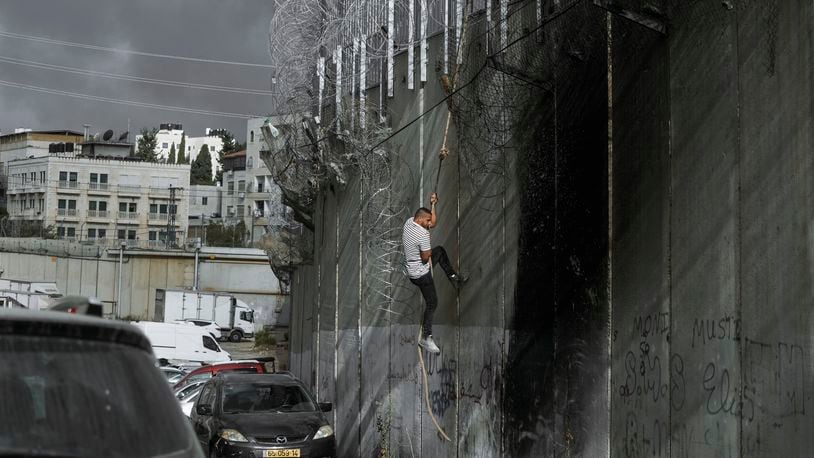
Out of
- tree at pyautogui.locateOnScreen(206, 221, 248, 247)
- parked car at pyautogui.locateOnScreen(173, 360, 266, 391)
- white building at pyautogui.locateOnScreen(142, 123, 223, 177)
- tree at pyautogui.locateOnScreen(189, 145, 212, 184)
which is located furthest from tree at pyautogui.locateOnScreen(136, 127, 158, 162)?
parked car at pyautogui.locateOnScreen(173, 360, 266, 391)

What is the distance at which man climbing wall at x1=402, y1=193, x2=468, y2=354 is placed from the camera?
12.3 m

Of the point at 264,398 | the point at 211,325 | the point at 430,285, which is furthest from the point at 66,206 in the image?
the point at 430,285

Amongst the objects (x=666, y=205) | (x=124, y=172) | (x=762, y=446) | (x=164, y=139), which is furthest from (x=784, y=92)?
(x=164, y=139)

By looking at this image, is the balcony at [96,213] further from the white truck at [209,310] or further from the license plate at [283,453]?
the license plate at [283,453]

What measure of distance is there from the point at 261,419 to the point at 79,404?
10980mm

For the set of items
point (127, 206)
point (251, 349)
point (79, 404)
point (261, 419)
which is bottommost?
point (251, 349)

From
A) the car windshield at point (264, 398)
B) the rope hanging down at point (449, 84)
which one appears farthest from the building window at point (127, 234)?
the rope hanging down at point (449, 84)

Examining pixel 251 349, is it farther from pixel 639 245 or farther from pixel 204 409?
pixel 639 245

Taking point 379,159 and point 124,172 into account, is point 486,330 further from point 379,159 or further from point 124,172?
point 124,172

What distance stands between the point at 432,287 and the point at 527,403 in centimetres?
221

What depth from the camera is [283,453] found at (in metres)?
13.5

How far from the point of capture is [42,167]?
319ft

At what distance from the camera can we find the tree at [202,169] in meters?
146

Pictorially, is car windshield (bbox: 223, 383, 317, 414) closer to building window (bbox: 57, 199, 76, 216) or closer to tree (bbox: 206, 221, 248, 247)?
tree (bbox: 206, 221, 248, 247)
